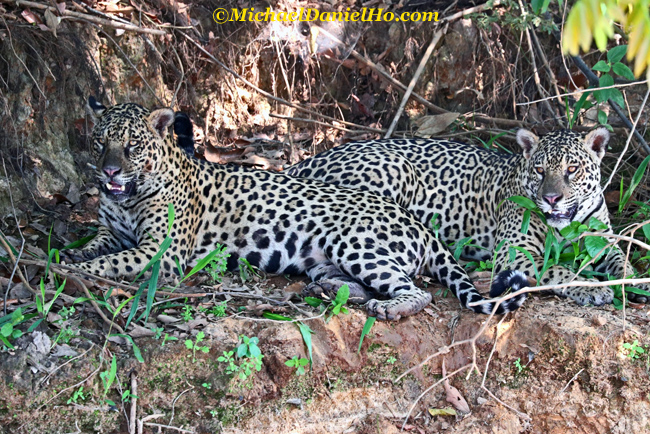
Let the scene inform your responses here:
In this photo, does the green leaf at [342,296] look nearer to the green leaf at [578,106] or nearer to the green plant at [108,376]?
the green plant at [108,376]

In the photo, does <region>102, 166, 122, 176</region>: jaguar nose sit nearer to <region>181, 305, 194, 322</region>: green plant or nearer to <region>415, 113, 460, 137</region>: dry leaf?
<region>181, 305, 194, 322</region>: green plant

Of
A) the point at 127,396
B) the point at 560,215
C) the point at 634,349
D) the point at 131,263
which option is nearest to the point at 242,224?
the point at 131,263

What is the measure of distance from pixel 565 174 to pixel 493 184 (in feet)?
3.78

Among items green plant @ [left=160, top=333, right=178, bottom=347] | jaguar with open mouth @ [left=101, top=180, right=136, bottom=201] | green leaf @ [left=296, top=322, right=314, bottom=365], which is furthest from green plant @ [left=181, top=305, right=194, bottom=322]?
jaguar with open mouth @ [left=101, top=180, right=136, bottom=201]

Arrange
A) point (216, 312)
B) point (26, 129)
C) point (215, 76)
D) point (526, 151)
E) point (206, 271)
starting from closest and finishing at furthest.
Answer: point (216, 312) → point (206, 271) → point (526, 151) → point (26, 129) → point (215, 76)

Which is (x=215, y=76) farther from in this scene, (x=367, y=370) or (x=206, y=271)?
(x=367, y=370)

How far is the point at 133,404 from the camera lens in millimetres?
5137

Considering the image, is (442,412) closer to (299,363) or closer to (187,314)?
(299,363)

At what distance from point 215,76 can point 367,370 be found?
5.41 m

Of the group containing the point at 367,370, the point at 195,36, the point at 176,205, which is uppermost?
the point at 195,36

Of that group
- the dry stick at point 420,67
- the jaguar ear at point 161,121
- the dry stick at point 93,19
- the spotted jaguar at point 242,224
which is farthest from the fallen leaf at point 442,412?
the dry stick at point 93,19

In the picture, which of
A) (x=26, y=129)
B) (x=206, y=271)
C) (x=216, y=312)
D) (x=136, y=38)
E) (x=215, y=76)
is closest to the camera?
(x=216, y=312)

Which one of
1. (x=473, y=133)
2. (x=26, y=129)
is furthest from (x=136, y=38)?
(x=473, y=133)

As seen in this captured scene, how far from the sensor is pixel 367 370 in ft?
19.3
